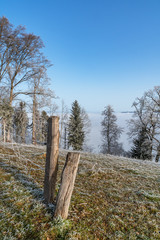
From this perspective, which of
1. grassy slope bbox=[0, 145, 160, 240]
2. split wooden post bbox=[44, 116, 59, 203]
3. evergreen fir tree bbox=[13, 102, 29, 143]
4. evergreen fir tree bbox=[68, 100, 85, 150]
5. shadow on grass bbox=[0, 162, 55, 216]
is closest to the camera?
grassy slope bbox=[0, 145, 160, 240]

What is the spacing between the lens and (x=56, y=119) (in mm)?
2705

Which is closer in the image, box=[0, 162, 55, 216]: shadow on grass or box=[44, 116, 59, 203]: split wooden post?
box=[44, 116, 59, 203]: split wooden post

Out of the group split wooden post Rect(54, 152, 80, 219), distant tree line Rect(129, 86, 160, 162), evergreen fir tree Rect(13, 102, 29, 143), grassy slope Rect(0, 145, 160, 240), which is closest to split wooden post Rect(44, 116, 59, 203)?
split wooden post Rect(54, 152, 80, 219)

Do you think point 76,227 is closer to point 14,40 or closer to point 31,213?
point 31,213

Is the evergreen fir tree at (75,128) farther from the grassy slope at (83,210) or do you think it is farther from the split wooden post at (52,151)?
the split wooden post at (52,151)

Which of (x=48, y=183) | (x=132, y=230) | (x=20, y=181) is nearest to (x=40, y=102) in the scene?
(x=20, y=181)

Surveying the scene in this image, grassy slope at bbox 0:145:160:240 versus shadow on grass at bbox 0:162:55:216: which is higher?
shadow on grass at bbox 0:162:55:216

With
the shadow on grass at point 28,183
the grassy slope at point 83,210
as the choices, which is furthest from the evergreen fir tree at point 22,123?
the grassy slope at point 83,210

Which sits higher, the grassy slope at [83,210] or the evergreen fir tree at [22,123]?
the evergreen fir tree at [22,123]

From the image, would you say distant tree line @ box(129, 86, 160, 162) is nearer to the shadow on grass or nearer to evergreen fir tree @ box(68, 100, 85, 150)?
evergreen fir tree @ box(68, 100, 85, 150)

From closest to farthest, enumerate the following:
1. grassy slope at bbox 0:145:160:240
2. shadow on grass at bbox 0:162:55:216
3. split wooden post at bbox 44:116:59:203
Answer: grassy slope at bbox 0:145:160:240 → split wooden post at bbox 44:116:59:203 → shadow on grass at bbox 0:162:55:216

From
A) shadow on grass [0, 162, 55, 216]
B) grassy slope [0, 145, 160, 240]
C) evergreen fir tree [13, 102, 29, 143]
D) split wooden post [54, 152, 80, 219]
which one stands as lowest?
grassy slope [0, 145, 160, 240]

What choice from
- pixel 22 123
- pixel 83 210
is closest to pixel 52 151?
pixel 83 210

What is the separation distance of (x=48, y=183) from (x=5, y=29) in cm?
1435
